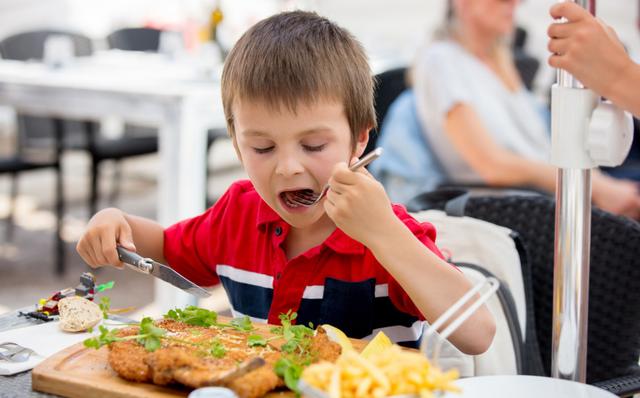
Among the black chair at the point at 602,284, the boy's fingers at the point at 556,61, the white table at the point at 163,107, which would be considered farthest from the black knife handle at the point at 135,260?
the white table at the point at 163,107

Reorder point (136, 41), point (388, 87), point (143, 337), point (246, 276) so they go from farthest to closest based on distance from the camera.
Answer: point (136, 41) → point (388, 87) → point (246, 276) → point (143, 337)

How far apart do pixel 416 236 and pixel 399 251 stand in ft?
0.55

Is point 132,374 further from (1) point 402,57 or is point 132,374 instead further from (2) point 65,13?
(2) point 65,13

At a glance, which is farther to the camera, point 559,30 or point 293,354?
point 559,30

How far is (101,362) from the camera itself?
929mm

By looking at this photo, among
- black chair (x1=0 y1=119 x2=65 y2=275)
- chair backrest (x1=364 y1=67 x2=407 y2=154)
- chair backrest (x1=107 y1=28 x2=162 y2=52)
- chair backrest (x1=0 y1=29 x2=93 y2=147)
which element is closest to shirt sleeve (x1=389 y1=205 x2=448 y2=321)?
chair backrest (x1=364 y1=67 x2=407 y2=154)

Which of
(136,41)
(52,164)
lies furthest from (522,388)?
(136,41)

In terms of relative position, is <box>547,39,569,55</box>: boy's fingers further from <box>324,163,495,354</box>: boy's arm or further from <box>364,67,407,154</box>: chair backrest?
<box>364,67,407,154</box>: chair backrest

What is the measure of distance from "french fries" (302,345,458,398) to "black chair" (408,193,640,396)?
0.84m

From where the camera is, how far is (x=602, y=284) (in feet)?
4.92

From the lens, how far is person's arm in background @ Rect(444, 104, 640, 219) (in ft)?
9.84

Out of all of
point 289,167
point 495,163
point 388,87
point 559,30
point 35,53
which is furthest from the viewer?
point 35,53

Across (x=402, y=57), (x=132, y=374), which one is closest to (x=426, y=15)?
(x=402, y=57)

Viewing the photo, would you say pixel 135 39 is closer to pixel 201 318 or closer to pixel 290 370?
pixel 201 318
